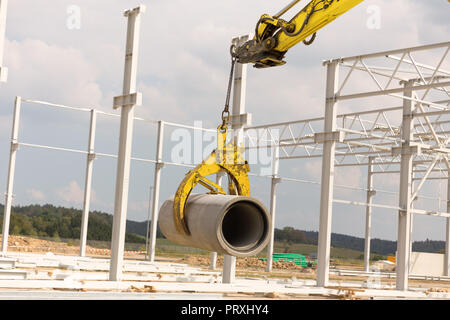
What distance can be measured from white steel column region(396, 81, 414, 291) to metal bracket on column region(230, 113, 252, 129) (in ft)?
24.4

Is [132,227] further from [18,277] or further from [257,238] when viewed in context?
[257,238]

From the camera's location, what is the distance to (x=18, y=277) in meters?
16.5

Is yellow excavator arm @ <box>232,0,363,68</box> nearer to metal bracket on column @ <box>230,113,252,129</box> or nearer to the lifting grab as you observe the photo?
the lifting grab

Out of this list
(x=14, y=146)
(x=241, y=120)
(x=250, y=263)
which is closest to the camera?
(x=241, y=120)

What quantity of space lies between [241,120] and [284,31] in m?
8.64

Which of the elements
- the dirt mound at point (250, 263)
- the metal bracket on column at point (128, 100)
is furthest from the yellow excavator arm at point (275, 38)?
the dirt mound at point (250, 263)

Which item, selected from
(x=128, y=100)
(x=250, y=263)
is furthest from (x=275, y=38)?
(x=250, y=263)

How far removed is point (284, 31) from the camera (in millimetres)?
8664

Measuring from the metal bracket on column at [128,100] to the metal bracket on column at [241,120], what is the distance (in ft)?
9.41

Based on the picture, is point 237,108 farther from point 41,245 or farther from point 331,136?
point 41,245

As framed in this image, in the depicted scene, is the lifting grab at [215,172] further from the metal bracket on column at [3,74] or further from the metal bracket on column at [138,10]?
the metal bracket on column at [138,10]

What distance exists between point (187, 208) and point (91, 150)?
22.8 metres

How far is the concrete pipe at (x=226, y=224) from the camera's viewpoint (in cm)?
656
